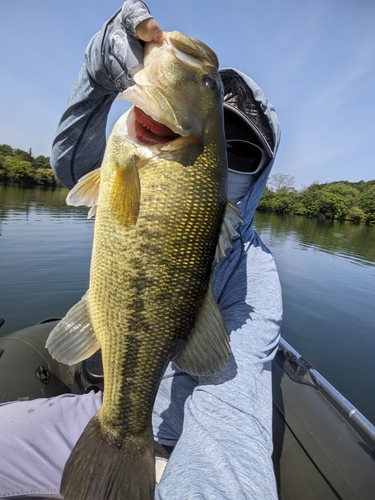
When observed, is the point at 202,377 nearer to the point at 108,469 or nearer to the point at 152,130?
the point at 108,469

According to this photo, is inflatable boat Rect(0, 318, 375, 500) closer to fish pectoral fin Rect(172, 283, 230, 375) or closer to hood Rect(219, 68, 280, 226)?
fish pectoral fin Rect(172, 283, 230, 375)

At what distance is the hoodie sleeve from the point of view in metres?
1.19

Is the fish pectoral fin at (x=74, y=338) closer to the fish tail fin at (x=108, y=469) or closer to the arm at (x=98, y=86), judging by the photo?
the fish tail fin at (x=108, y=469)

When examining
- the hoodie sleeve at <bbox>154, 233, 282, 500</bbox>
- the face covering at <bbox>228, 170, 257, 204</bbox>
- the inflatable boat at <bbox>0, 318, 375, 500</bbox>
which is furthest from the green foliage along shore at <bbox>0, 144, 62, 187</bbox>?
the hoodie sleeve at <bbox>154, 233, 282, 500</bbox>

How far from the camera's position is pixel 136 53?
4.55 ft

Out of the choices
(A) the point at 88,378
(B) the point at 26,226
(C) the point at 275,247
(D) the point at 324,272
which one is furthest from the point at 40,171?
(A) the point at 88,378

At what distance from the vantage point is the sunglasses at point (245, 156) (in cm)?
216

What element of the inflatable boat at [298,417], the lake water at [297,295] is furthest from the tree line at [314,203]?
the inflatable boat at [298,417]

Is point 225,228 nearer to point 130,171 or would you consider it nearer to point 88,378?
point 130,171

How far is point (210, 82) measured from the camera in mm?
1370

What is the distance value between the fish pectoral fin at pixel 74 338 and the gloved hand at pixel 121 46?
110cm

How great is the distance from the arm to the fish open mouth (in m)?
0.28

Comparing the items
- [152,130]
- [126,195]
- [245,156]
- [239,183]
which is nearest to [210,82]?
[152,130]

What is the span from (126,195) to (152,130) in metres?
0.32
